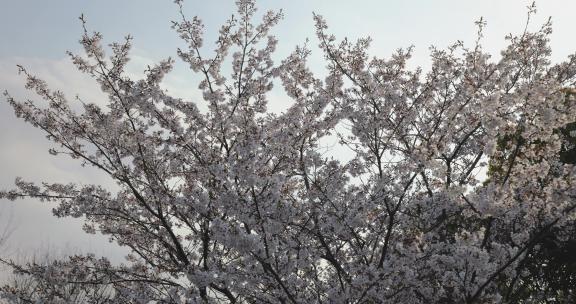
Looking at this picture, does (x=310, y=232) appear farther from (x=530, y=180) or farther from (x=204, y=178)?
(x=530, y=180)

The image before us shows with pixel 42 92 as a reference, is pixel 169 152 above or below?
below

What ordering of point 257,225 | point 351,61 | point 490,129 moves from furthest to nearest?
point 351,61 < point 490,129 < point 257,225

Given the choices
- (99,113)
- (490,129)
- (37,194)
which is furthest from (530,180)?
(37,194)

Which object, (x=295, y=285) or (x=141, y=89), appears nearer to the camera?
(x=295, y=285)

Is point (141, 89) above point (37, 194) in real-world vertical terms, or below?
above

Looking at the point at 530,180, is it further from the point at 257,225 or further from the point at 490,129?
the point at 257,225

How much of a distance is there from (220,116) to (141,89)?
4.20ft

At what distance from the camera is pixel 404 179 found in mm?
6668

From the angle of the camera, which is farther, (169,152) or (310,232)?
(169,152)

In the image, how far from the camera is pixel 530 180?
20.2 feet

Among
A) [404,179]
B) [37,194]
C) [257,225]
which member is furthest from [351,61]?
[37,194]

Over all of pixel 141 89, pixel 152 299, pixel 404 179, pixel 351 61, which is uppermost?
pixel 351 61

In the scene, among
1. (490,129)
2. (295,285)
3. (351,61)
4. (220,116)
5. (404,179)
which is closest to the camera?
(490,129)

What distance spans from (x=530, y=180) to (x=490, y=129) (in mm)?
1041
